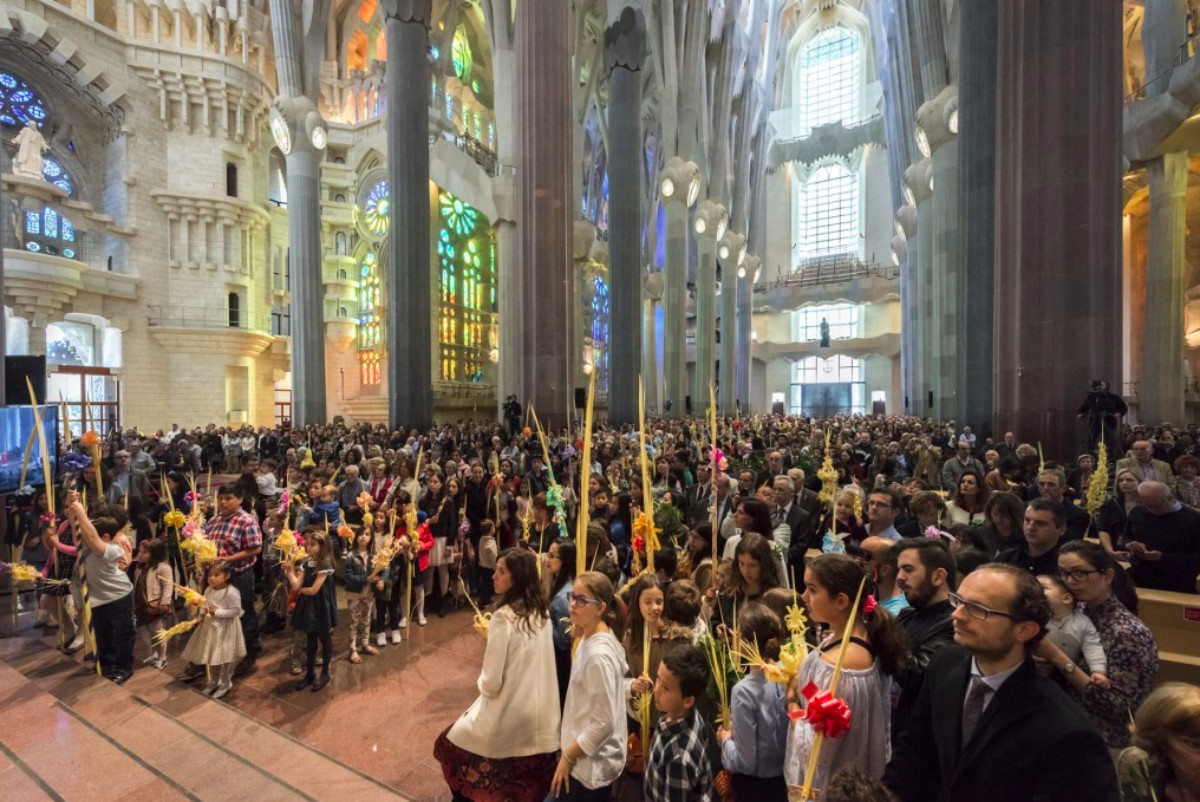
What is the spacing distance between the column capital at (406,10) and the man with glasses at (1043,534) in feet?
66.1

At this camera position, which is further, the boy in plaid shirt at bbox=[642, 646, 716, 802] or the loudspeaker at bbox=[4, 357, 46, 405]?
the loudspeaker at bbox=[4, 357, 46, 405]

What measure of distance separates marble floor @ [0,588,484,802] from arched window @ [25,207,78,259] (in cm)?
2429

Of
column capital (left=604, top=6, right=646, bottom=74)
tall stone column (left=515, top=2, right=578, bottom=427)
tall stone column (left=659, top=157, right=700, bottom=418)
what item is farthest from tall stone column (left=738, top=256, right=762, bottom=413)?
tall stone column (left=515, top=2, right=578, bottom=427)

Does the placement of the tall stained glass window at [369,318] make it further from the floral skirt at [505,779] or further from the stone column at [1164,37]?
the floral skirt at [505,779]

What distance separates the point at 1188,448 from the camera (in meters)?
8.82

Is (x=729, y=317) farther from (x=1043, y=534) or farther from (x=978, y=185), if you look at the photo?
(x=1043, y=534)

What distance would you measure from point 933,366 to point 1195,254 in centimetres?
807

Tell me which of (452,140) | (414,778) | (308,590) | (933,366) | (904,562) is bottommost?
(414,778)

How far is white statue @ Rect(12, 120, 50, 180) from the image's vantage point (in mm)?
22172

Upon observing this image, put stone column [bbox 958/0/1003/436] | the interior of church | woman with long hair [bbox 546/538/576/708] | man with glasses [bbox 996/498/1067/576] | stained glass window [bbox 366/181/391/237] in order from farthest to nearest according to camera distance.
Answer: stained glass window [bbox 366/181/391/237], stone column [bbox 958/0/1003/436], woman with long hair [bbox 546/538/576/708], man with glasses [bbox 996/498/1067/576], the interior of church

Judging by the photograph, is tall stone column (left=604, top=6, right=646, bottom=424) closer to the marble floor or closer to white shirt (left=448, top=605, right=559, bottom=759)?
the marble floor

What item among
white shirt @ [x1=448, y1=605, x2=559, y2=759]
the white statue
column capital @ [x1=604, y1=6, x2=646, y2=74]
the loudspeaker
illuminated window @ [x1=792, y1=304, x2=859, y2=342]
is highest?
column capital @ [x1=604, y1=6, x2=646, y2=74]

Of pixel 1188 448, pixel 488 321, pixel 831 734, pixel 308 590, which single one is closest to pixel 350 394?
pixel 488 321

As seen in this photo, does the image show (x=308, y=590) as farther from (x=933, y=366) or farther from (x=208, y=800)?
(x=933, y=366)
